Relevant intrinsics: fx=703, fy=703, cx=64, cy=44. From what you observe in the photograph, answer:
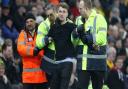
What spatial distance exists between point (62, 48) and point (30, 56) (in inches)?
29.1

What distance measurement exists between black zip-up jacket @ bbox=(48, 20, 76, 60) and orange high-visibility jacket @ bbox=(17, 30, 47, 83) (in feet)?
1.52

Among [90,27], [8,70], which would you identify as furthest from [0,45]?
[90,27]

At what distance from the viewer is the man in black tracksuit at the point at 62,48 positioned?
1300cm

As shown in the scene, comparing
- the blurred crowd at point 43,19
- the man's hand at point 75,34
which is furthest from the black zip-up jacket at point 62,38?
the blurred crowd at point 43,19

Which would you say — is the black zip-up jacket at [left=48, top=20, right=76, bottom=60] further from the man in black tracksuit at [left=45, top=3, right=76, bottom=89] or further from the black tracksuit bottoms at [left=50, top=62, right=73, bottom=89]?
the black tracksuit bottoms at [left=50, top=62, right=73, bottom=89]

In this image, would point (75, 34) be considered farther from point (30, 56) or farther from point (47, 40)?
point (30, 56)

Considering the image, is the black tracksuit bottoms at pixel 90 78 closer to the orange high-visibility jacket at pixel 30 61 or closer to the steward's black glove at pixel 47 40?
the steward's black glove at pixel 47 40

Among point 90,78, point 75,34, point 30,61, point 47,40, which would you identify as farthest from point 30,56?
point 90,78

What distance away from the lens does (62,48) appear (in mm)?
13047

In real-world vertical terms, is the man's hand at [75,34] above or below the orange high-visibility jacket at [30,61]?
above

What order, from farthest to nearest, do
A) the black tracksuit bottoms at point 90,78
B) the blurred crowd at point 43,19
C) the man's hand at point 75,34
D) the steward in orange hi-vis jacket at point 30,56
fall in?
the blurred crowd at point 43,19, the steward in orange hi-vis jacket at point 30,56, the man's hand at point 75,34, the black tracksuit bottoms at point 90,78

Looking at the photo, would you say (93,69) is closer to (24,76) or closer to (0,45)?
(24,76)

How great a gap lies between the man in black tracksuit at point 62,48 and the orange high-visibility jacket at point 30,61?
1.34ft

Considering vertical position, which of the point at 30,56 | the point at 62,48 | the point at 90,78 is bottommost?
the point at 90,78
